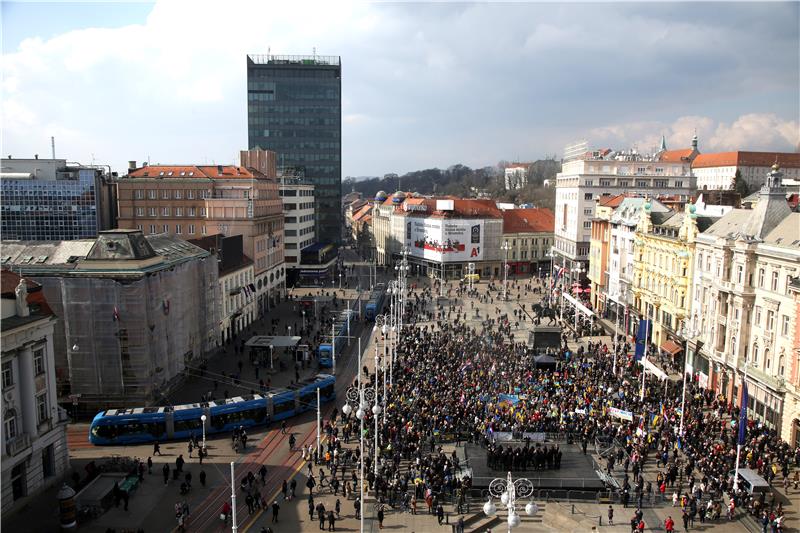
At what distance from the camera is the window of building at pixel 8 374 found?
83.5ft

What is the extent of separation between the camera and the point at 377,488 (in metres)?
27.0

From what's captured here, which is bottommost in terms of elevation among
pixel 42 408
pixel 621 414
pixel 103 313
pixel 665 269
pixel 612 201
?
pixel 621 414

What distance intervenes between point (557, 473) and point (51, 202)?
253 ft

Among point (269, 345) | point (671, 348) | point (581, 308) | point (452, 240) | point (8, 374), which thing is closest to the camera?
point (8, 374)

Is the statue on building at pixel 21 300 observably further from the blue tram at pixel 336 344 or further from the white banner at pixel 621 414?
the white banner at pixel 621 414

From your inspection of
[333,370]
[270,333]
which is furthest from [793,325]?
[270,333]

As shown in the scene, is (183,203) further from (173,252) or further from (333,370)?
(333,370)

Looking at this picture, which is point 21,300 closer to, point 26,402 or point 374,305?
point 26,402

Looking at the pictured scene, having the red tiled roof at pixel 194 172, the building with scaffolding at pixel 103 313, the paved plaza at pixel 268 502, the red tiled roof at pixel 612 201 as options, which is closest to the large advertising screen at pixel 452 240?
the red tiled roof at pixel 612 201

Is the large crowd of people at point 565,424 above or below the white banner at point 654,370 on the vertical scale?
below

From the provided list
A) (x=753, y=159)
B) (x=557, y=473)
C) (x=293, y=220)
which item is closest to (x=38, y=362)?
(x=557, y=473)

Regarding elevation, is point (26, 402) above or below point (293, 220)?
below

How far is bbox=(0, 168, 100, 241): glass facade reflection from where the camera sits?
80562 mm

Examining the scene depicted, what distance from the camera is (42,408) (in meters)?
27.8
